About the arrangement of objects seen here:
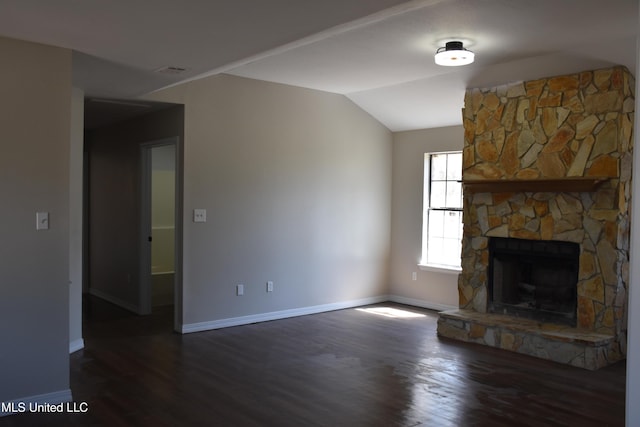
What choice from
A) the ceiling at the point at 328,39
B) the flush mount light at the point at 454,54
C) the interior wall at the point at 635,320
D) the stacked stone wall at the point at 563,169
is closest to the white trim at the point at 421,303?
the stacked stone wall at the point at 563,169

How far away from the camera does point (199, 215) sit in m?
5.71

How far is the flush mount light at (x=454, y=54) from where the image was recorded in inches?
167

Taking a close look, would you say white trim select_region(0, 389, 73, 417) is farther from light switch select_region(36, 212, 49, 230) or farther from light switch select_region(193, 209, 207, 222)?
light switch select_region(193, 209, 207, 222)

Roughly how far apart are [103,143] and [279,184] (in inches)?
106

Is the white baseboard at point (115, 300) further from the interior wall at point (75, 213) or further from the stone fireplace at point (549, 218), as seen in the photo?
the stone fireplace at point (549, 218)

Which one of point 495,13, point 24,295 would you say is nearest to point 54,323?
point 24,295

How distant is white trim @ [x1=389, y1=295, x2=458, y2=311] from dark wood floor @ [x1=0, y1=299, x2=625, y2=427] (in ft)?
3.69

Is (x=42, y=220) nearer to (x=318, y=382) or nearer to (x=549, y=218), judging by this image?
(x=318, y=382)

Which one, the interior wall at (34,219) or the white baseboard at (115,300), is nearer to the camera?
the interior wall at (34,219)

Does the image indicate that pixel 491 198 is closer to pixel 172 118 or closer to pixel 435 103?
pixel 435 103

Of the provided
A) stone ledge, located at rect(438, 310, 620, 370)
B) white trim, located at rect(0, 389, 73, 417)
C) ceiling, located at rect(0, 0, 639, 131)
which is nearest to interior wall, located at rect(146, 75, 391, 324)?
ceiling, located at rect(0, 0, 639, 131)

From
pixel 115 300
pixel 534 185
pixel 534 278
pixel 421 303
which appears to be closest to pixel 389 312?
pixel 421 303

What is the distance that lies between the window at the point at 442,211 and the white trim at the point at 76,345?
162 inches

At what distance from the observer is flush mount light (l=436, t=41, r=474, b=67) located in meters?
4.25
